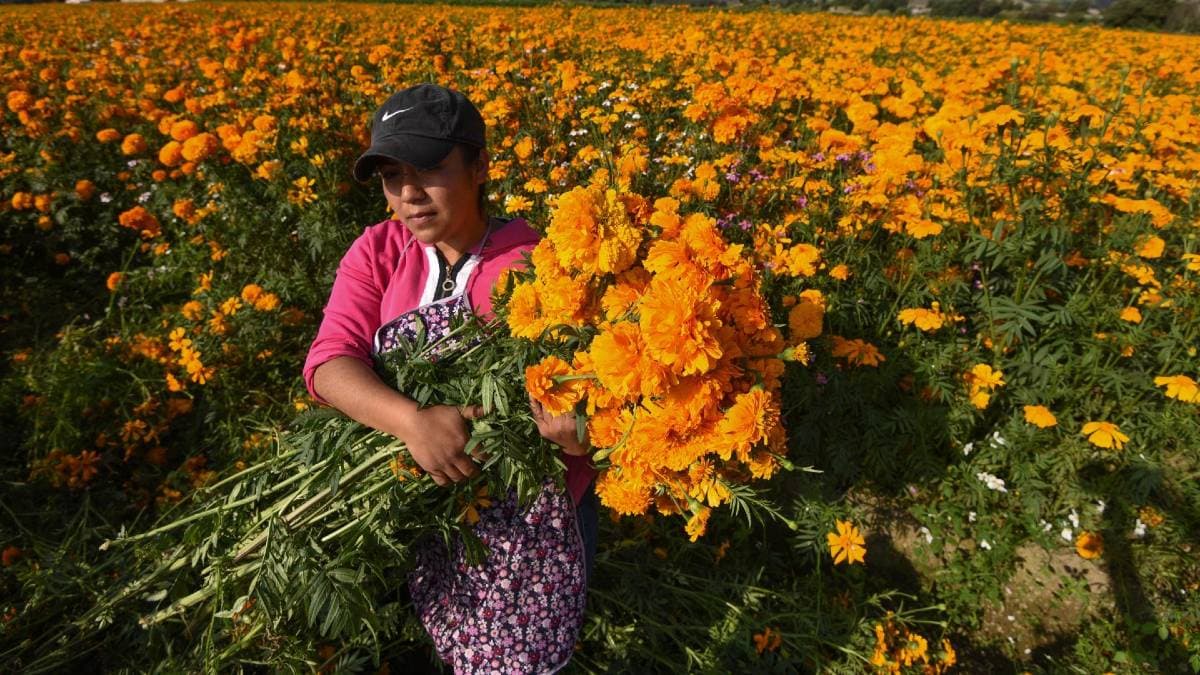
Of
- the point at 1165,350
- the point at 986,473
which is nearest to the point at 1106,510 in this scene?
the point at 986,473

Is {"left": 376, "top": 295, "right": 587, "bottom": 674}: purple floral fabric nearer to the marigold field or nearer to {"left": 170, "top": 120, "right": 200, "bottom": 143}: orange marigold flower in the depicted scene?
the marigold field

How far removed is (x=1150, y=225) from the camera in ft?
8.21

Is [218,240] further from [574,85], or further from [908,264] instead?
[908,264]

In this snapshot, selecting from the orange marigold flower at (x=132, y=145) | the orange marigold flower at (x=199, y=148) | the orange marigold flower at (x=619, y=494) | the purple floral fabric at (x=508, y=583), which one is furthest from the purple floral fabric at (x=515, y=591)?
the orange marigold flower at (x=132, y=145)

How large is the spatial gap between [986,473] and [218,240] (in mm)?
4303

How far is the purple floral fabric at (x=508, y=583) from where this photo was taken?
1341mm

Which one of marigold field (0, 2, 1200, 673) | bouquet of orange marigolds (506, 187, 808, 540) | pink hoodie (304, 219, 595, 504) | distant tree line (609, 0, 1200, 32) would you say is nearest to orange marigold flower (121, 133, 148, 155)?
marigold field (0, 2, 1200, 673)

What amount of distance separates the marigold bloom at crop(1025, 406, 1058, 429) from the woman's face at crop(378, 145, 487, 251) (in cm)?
233

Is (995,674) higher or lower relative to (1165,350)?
lower

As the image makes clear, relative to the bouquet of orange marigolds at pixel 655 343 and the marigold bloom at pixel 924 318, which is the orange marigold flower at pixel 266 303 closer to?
the bouquet of orange marigolds at pixel 655 343

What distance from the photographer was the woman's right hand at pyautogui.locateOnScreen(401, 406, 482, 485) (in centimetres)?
109

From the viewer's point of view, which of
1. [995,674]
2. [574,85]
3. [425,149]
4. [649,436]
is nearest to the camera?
[649,436]

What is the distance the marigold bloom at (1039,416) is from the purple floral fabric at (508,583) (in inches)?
76.4

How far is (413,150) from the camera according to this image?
119 centimetres
